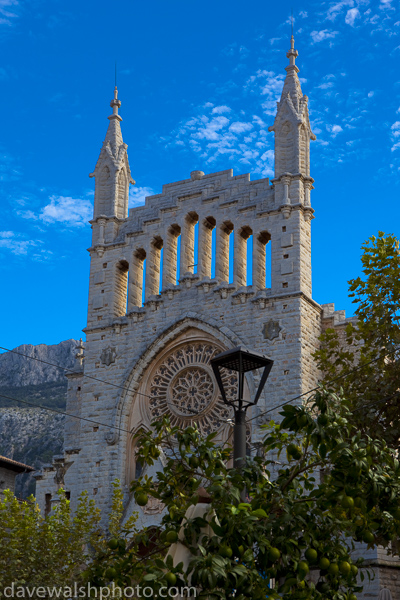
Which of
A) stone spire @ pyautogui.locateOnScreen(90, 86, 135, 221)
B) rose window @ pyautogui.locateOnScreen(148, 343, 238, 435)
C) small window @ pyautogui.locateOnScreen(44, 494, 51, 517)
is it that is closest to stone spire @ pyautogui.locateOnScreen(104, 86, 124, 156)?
stone spire @ pyautogui.locateOnScreen(90, 86, 135, 221)

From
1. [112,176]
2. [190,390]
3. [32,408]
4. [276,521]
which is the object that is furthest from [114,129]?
[32,408]

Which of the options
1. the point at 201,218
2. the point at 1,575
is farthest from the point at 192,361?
the point at 1,575

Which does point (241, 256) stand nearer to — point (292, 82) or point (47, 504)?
point (292, 82)

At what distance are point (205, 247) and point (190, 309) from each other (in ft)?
8.65

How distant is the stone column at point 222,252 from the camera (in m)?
30.8

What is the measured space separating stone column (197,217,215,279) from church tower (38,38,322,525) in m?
0.04

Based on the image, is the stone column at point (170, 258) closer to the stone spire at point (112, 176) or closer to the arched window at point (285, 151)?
the stone spire at point (112, 176)

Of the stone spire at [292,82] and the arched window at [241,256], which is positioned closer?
the arched window at [241,256]

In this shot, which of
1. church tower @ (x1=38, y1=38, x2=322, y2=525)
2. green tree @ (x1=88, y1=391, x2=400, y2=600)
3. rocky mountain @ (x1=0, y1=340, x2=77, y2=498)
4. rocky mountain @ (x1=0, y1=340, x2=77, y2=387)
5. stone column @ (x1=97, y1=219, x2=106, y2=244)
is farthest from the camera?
rocky mountain @ (x1=0, y1=340, x2=77, y2=387)

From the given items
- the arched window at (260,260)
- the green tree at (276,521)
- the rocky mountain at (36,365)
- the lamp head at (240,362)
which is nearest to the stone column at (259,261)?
the arched window at (260,260)

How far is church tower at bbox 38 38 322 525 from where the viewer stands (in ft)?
94.8

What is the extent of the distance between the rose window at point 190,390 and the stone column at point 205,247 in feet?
9.42

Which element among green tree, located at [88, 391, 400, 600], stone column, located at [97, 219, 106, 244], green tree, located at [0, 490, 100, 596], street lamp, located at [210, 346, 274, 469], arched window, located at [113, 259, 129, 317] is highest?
stone column, located at [97, 219, 106, 244]

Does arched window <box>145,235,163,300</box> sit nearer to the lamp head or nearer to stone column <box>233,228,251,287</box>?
stone column <box>233,228,251,287</box>
